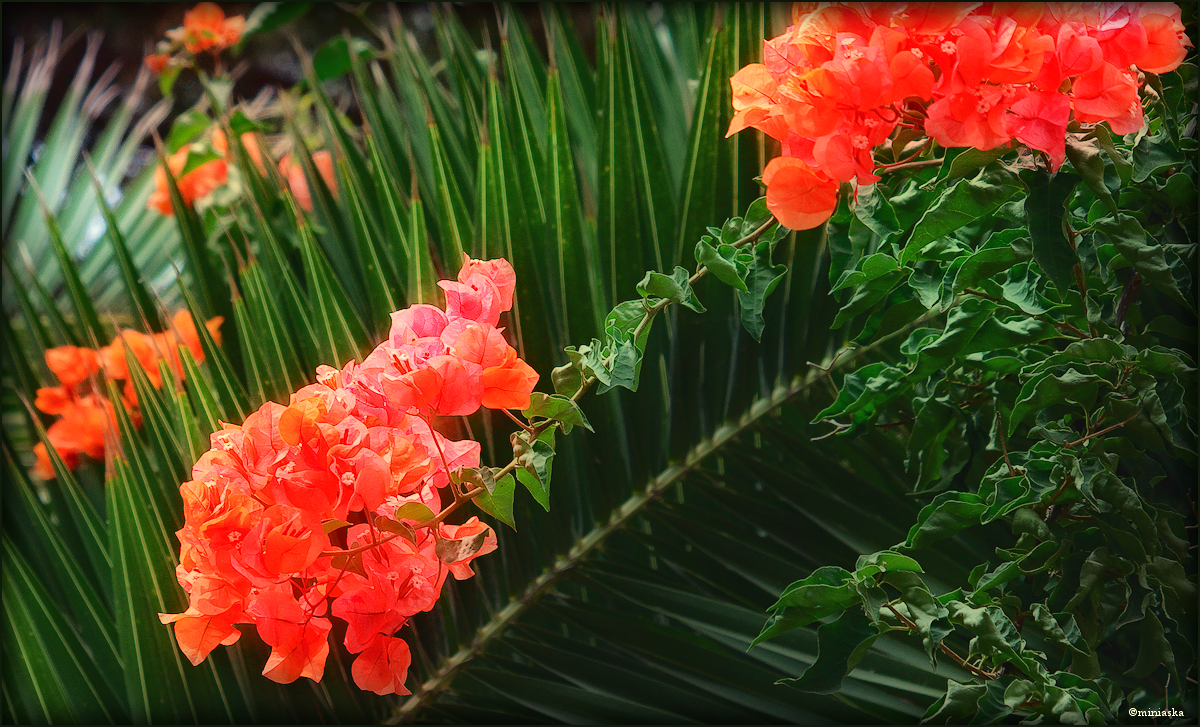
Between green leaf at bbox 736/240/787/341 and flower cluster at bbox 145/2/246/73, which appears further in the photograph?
flower cluster at bbox 145/2/246/73

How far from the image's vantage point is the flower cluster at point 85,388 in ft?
1.98

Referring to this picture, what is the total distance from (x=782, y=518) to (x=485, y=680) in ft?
0.78

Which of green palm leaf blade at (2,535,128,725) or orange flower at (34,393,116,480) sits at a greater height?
orange flower at (34,393,116,480)

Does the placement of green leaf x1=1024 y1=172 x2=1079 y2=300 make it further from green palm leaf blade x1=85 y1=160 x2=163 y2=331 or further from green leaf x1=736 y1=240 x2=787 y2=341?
green palm leaf blade x1=85 y1=160 x2=163 y2=331

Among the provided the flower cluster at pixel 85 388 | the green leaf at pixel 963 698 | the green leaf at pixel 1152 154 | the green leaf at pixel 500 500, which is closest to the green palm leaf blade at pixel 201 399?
the flower cluster at pixel 85 388

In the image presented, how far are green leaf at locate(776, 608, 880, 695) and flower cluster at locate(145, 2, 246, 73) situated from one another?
29.7 inches

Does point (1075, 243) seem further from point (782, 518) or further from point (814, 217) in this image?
point (782, 518)

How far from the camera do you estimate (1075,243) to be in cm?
43

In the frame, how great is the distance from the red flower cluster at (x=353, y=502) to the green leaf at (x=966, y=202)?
0.70 feet

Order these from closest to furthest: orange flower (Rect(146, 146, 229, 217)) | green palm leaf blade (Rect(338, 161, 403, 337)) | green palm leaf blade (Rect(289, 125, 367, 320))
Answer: green palm leaf blade (Rect(338, 161, 403, 337)), green palm leaf blade (Rect(289, 125, 367, 320)), orange flower (Rect(146, 146, 229, 217))

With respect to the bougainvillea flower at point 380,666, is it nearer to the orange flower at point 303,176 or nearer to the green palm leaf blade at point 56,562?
the green palm leaf blade at point 56,562

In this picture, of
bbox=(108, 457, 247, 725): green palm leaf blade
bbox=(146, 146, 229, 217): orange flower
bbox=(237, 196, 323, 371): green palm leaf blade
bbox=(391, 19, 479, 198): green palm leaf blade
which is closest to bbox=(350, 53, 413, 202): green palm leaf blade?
bbox=(391, 19, 479, 198): green palm leaf blade

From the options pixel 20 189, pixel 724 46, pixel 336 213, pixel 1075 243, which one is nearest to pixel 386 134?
pixel 336 213

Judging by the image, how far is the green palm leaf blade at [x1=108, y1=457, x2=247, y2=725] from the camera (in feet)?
1.43
